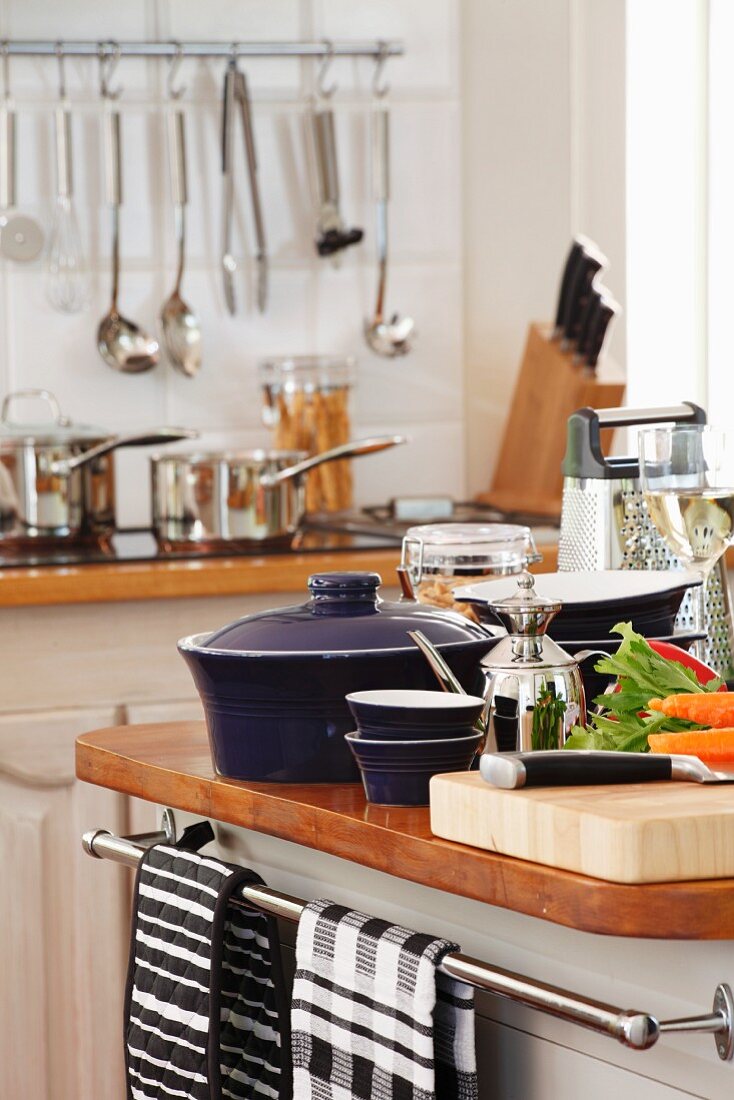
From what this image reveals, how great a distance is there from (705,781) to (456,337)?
1.91 meters

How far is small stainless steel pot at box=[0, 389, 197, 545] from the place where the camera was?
7.11 ft

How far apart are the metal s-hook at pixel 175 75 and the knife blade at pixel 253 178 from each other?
84mm

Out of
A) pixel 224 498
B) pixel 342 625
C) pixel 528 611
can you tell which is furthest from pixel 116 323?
pixel 528 611

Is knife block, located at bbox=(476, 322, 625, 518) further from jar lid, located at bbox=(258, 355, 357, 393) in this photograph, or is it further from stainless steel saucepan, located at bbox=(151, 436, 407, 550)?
stainless steel saucepan, located at bbox=(151, 436, 407, 550)

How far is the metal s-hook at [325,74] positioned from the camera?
258cm

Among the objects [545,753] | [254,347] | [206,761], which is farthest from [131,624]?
[545,753]

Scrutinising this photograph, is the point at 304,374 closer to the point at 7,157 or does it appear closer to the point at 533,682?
the point at 7,157

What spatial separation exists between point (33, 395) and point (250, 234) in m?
0.45

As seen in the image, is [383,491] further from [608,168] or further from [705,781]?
[705,781]

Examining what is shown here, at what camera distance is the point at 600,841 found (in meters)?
0.76

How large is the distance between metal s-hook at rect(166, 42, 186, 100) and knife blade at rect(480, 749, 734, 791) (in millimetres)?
1902

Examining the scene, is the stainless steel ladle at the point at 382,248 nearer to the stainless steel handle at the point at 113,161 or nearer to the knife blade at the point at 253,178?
the knife blade at the point at 253,178

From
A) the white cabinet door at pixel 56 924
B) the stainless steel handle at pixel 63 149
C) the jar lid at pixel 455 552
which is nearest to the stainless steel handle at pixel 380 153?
the stainless steel handle at pixel 63 149

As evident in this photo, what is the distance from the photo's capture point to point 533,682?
0.96m
